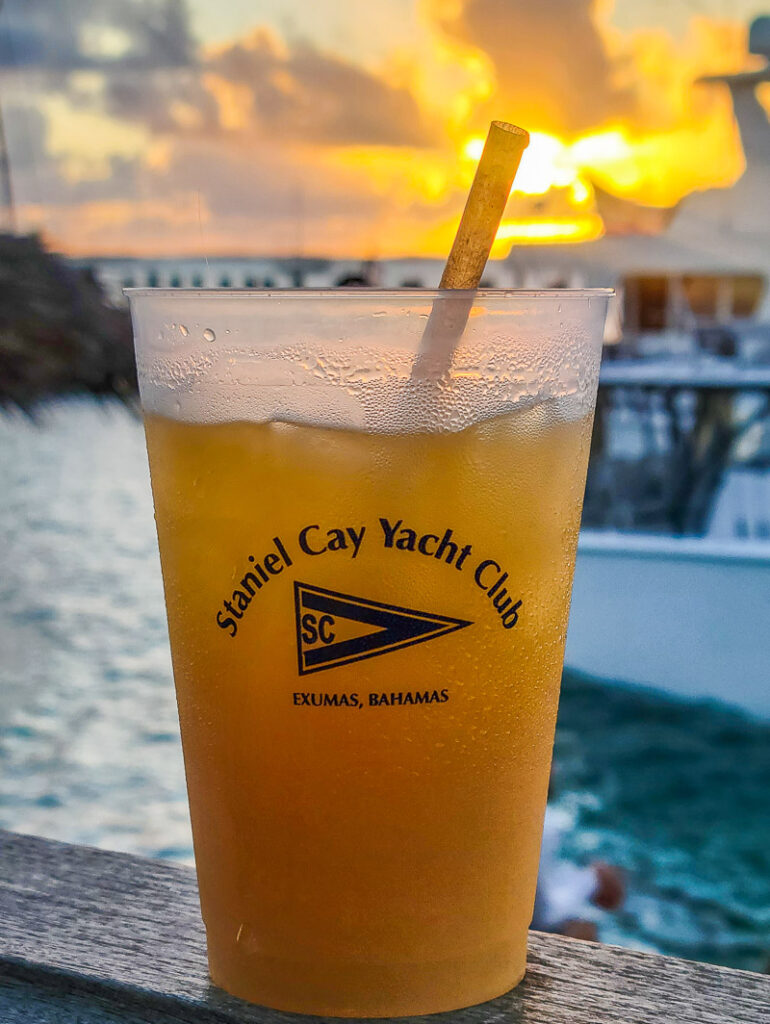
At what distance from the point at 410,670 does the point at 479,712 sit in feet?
0.12

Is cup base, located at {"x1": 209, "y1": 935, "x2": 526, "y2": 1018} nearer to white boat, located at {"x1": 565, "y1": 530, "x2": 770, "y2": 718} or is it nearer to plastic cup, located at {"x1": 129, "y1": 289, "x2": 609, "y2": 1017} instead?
plastic cup, located at {"x1": 129, "y1": 289, "x2": 609, "y2": 1017}

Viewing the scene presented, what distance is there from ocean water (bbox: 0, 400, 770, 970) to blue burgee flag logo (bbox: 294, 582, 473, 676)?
4.52 meters

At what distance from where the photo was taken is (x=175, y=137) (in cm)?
1176

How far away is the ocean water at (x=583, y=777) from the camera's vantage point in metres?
6.88

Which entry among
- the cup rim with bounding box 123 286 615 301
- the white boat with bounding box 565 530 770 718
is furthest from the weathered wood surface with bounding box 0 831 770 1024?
the white boat with bounding box 565 530 770 718

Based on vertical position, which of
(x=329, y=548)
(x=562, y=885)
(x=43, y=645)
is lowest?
(x=43, y=645)

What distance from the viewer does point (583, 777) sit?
8.45 m

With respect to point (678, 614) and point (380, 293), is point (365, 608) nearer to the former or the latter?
point (380, 293)

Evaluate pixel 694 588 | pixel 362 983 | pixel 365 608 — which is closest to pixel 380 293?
pixel 365 608

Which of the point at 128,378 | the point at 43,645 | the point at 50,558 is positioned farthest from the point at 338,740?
the point at 50,558

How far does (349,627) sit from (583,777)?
8.39 meters

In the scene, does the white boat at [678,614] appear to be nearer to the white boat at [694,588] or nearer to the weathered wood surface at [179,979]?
the white boat at [694,588]

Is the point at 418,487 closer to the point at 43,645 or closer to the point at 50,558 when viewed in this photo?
the point at 43,645

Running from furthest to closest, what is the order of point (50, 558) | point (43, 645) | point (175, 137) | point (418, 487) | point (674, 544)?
point (50, 558)
point (43, 645)
point (175, 137)
point (674, 544)
point (418, 487)
